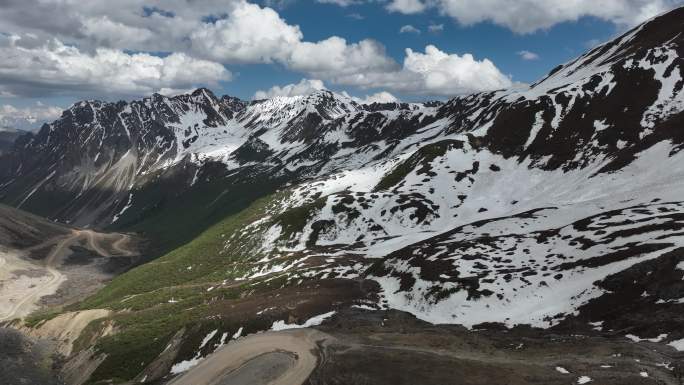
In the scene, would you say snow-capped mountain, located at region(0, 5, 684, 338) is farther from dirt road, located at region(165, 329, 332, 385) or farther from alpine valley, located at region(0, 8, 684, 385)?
dirt road, located at region(165, 329, 332, 385)

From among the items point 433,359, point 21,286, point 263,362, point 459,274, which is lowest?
point 21,286

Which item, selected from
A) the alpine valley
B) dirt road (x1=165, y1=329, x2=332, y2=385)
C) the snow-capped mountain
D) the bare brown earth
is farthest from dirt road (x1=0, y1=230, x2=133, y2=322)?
the bare brown earth

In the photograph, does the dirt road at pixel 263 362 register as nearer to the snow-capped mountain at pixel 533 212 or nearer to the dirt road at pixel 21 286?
the snow-capped mountain at pixel 533 212

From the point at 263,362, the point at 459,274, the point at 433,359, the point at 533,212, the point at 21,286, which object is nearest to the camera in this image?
the point at 433,359

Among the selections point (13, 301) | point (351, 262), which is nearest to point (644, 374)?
point (351, 262)

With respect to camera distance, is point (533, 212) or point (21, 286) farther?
point (21, 286)

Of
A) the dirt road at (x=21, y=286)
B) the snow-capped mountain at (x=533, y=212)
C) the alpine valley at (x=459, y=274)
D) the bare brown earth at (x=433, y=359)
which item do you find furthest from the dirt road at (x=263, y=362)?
the dirt road at (x=21, y=286)

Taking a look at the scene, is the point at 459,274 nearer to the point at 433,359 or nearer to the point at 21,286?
the point at 433,359

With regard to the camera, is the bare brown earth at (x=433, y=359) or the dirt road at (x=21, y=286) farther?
the dirt road at (x=21, y=286)

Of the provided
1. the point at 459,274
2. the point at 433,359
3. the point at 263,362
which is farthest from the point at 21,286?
the point at 433,359

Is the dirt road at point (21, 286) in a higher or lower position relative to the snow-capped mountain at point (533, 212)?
lower
